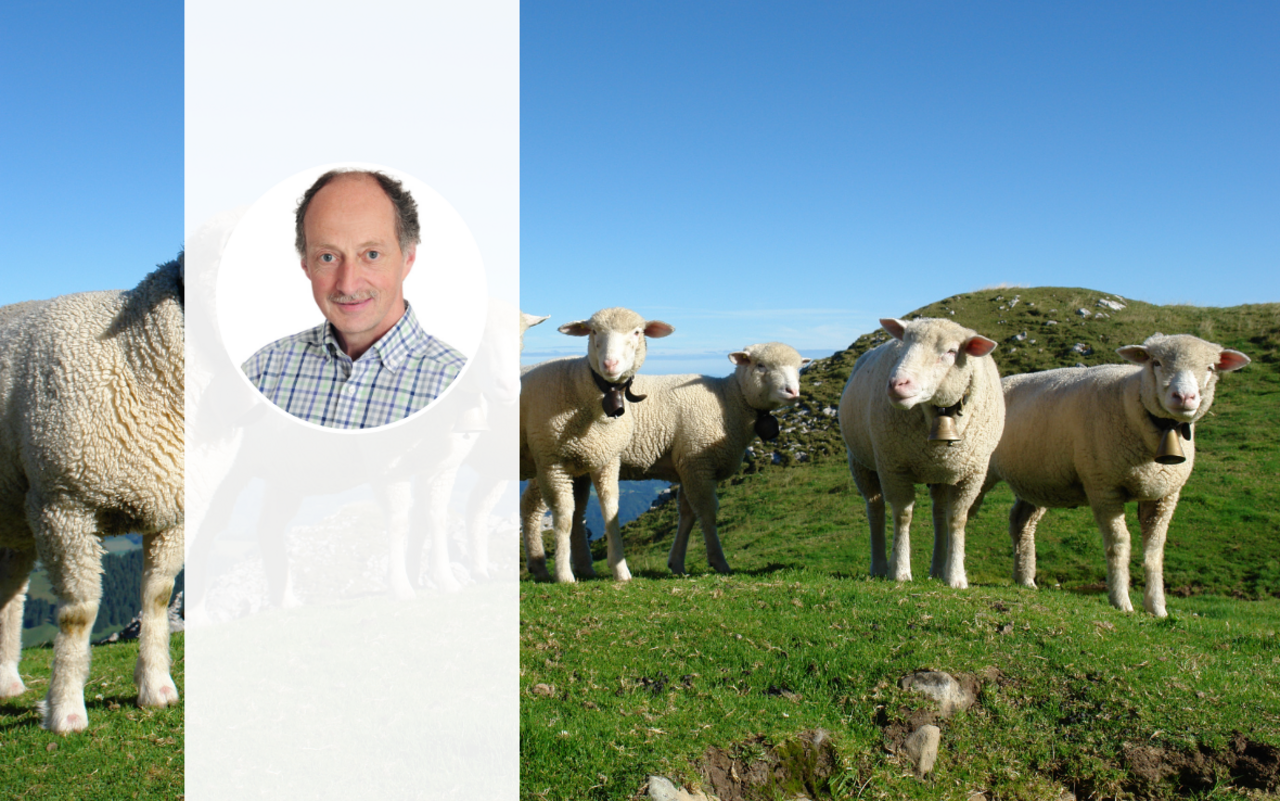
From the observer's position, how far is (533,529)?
10930 mm

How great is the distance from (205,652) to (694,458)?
8.43m

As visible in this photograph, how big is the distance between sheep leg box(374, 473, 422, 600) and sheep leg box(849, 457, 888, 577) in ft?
26.5

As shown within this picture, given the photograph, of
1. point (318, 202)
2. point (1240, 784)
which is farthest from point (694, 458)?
point (318, 202)

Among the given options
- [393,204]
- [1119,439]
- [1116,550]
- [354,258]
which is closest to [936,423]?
[1119,439]

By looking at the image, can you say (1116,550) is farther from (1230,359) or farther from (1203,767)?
(1203,767)

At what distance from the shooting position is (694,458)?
38.0ft

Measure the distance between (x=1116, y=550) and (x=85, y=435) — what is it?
10.4 m

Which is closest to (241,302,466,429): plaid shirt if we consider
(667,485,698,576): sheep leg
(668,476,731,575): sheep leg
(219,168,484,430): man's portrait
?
(219,168,484,430): man's portrait

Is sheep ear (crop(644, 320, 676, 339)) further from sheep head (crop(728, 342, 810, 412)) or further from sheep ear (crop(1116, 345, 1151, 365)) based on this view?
sheep ear (crop(1116, 345, 1151, 365))

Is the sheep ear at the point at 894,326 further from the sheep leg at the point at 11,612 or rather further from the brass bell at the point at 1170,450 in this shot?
the sheep leg at the point at 11,612

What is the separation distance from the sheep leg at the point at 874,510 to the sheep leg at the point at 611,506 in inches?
142

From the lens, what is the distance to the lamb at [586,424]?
9.57 m

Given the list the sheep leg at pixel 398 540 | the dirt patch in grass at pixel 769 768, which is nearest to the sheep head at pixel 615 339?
the dirt patch in grass at pixel 769 768

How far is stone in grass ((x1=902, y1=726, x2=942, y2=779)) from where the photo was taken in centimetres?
594
